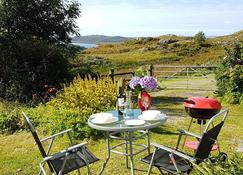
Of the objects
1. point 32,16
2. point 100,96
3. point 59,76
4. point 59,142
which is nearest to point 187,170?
point 59,142

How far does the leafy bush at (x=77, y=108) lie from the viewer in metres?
7.47

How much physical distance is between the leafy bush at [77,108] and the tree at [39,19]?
22.6 feet

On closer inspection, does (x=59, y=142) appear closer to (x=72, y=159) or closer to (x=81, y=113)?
(x=81, y=113)

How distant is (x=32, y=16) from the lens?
1590cm

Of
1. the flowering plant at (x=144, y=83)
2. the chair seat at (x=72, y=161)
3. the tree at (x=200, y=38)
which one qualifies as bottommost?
the tree at (x=200, y=38)

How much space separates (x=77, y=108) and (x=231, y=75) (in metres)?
5.78

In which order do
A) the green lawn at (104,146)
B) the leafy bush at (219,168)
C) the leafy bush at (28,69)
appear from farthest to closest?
1. the leafy bush at (28,69)
2. the green lawn at (104,146)
3. the leafy bush at (219,168)

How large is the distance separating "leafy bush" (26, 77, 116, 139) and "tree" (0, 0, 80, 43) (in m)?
6.88

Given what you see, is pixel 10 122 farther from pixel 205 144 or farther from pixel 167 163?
pixel 205 144

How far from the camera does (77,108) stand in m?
8.11

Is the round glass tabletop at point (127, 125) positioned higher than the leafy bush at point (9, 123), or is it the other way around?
the round glass tabletop at point (127, 125)

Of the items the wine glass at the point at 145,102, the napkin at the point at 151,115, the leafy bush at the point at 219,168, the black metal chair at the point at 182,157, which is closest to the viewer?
the leafy bush at the point at 219,168

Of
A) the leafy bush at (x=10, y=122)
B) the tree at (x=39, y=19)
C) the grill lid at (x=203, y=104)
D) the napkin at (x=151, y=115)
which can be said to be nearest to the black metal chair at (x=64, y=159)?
the napkin at (x=151, y=115)

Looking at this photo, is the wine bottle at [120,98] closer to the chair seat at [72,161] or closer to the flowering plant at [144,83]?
the flowering plant at [144,83]
